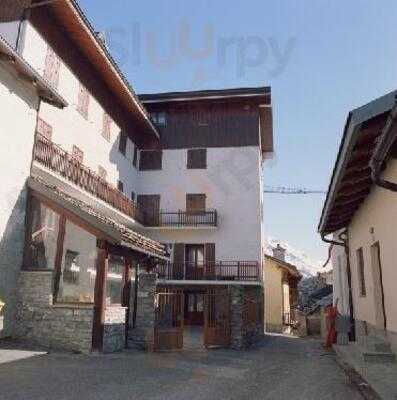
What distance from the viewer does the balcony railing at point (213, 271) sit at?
25.2 meters

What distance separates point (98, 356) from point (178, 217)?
17.1 metres

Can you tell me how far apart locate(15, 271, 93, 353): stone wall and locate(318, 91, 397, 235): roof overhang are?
667 cm

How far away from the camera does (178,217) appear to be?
26.8 meters

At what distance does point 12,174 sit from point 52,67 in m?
7.09

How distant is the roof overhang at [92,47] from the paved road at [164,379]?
12.7 meters

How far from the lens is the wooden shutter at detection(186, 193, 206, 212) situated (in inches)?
1064

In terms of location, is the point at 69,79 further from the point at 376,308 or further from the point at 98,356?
the point at 376,308

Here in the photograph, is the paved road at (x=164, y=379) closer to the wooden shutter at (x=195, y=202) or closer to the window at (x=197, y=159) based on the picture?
the wooden shutter at (x=195, y=202)

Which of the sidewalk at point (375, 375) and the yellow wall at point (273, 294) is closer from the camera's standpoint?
the sidewalk at point (375, 375)

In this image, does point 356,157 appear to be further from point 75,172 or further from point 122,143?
point 122,143

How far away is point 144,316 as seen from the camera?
12.7m

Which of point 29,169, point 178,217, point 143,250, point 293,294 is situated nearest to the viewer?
point 29,169

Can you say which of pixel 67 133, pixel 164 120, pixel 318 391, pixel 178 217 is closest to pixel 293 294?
pixel 178 217

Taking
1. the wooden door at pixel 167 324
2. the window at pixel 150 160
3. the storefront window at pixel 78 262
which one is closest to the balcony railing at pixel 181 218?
the window at pixel 150 160
